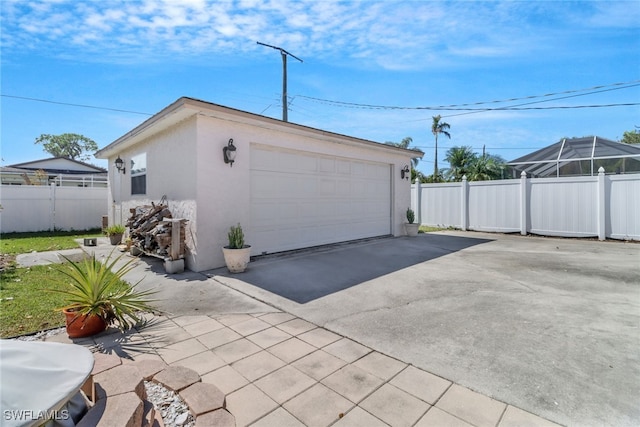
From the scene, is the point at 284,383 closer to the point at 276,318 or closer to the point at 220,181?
the point at 276,318

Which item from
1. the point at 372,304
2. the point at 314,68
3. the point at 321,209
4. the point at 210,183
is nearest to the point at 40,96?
the point at 314,68

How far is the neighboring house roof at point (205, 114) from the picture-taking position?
17.8 feet

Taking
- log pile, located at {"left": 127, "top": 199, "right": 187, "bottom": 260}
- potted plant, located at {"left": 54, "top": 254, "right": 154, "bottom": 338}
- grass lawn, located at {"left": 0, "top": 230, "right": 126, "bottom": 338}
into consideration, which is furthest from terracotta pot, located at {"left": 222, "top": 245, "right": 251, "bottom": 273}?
grass lawn, located at {"left": 0, "top": 230, "right": 126, "bottom": 338}

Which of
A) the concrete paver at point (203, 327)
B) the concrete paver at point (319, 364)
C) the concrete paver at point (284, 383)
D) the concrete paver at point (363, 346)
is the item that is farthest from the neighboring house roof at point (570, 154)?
the concrete paver at point (203, 327)

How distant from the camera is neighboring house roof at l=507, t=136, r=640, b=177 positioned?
12.3 m

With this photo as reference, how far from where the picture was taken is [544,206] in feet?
34.8

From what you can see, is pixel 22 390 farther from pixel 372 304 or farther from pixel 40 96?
pixel 40 96

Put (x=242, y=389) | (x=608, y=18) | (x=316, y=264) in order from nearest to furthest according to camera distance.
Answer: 1. (x=242, y=389)
2. (x=316, y=264)
3. (x=608, y=18)

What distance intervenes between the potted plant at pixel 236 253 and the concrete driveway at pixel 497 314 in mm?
229

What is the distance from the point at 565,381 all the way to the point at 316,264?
14.7 feet

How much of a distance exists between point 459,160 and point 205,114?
1932 cm

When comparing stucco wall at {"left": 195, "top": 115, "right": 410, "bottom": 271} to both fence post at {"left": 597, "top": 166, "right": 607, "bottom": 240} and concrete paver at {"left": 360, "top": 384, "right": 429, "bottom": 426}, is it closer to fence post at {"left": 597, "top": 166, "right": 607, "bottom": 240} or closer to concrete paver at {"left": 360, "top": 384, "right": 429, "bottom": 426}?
concrete paver at {"left": 360, "top": 384, "right": 429, "bottom": 426}

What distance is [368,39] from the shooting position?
7973 millimetres

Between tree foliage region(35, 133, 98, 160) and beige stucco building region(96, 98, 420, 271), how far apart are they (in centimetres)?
4093
